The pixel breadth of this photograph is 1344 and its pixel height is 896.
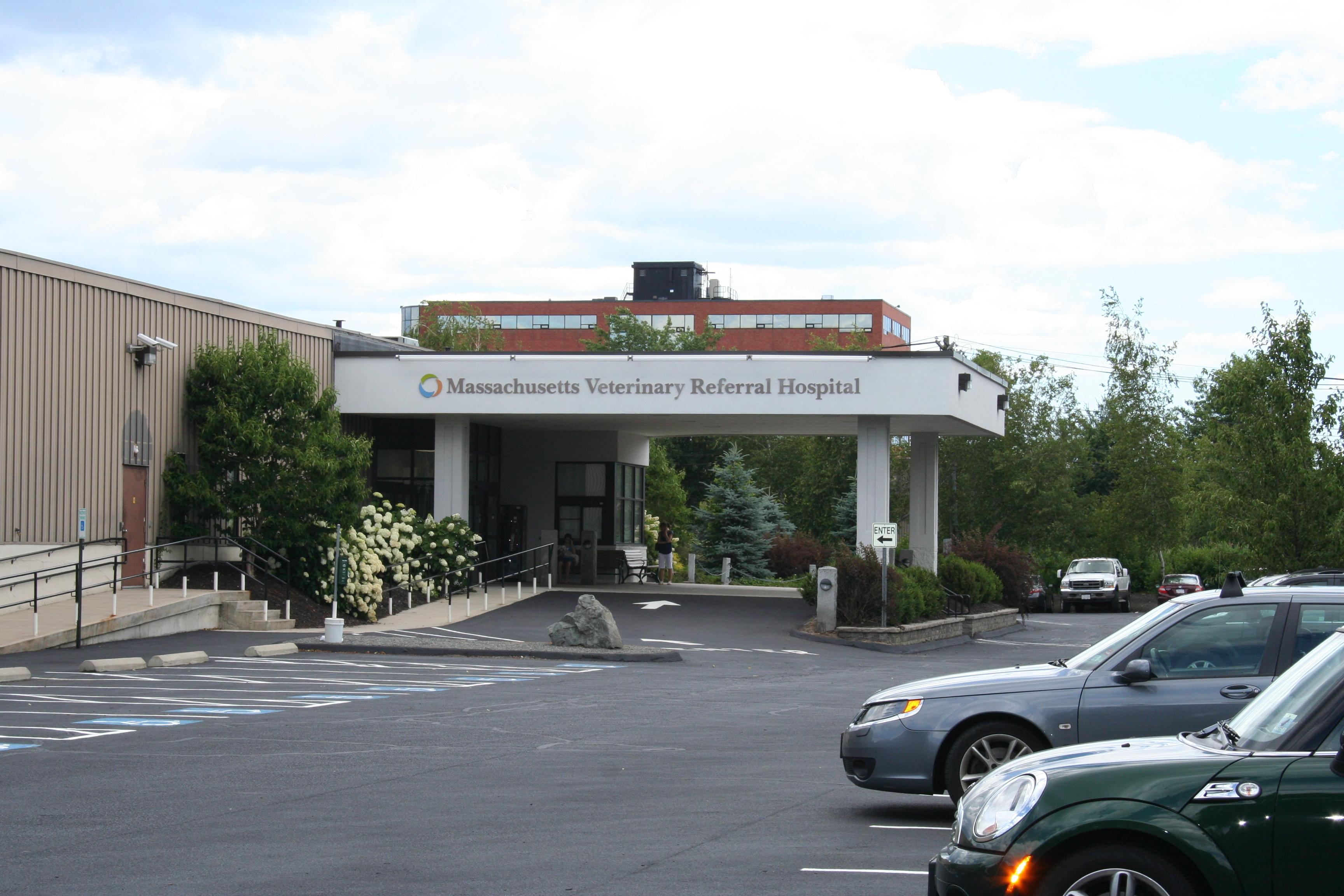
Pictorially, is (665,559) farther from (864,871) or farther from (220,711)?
(864,871)

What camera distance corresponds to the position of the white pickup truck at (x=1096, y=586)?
173 ft

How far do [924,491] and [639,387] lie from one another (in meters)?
9.62

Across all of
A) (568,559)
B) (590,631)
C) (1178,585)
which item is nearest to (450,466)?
(568,559)

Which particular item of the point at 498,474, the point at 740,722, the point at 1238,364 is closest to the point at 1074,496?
the point at 498,474

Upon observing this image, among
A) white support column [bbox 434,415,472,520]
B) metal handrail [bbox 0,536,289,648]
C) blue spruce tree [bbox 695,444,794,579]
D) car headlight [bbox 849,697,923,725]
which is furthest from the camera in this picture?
blue spruce tree [bbox 695,444,794,579]

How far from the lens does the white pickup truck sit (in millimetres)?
52812

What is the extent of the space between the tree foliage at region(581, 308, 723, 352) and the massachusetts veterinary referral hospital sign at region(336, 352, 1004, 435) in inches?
1617

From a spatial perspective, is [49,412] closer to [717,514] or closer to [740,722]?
[740,722]

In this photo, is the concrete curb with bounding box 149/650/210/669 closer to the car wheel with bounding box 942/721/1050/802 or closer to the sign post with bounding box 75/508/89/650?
the sign post with bounding box 75/508/89/650

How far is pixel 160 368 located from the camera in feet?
94.2

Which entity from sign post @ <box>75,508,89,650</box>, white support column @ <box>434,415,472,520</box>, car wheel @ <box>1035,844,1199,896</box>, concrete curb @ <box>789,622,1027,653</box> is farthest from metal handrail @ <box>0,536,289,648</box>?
car wheel @ <box>1035,844,1199,896</box>

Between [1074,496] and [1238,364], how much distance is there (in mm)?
37941

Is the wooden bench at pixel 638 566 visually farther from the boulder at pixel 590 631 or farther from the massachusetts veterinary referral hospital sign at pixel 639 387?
the boulder at pixel 590 631

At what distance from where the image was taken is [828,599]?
3011 centimetres
